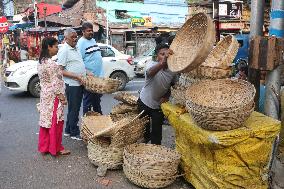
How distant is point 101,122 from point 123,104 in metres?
0.47

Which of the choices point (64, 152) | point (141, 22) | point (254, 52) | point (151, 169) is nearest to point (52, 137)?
point (64, 152)

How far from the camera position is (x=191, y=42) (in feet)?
15.1

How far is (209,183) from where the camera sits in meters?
3.98

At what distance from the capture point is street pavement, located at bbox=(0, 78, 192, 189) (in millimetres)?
4699

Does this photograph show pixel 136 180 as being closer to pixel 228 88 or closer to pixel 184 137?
pixel 184 137

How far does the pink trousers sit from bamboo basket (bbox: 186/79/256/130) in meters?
2.31

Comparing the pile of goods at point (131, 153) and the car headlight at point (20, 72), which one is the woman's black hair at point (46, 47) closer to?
the pile of goods at point (131, 153)

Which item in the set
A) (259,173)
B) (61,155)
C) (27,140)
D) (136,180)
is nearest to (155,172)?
(136,180)

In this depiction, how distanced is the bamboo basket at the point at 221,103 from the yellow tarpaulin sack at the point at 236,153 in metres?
0.10

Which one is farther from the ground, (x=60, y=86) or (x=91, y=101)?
(x=60, y=86)

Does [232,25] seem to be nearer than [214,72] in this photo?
No

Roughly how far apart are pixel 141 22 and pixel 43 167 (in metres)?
24.2

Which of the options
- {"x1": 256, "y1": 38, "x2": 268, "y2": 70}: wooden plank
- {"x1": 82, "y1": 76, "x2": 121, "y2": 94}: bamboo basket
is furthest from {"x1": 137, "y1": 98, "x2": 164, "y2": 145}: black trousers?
{"x1": 256, "y1": 38, "x2": 268, "y2": 70}: wooden plank

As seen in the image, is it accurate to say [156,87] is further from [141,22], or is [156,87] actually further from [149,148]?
[141,22]
